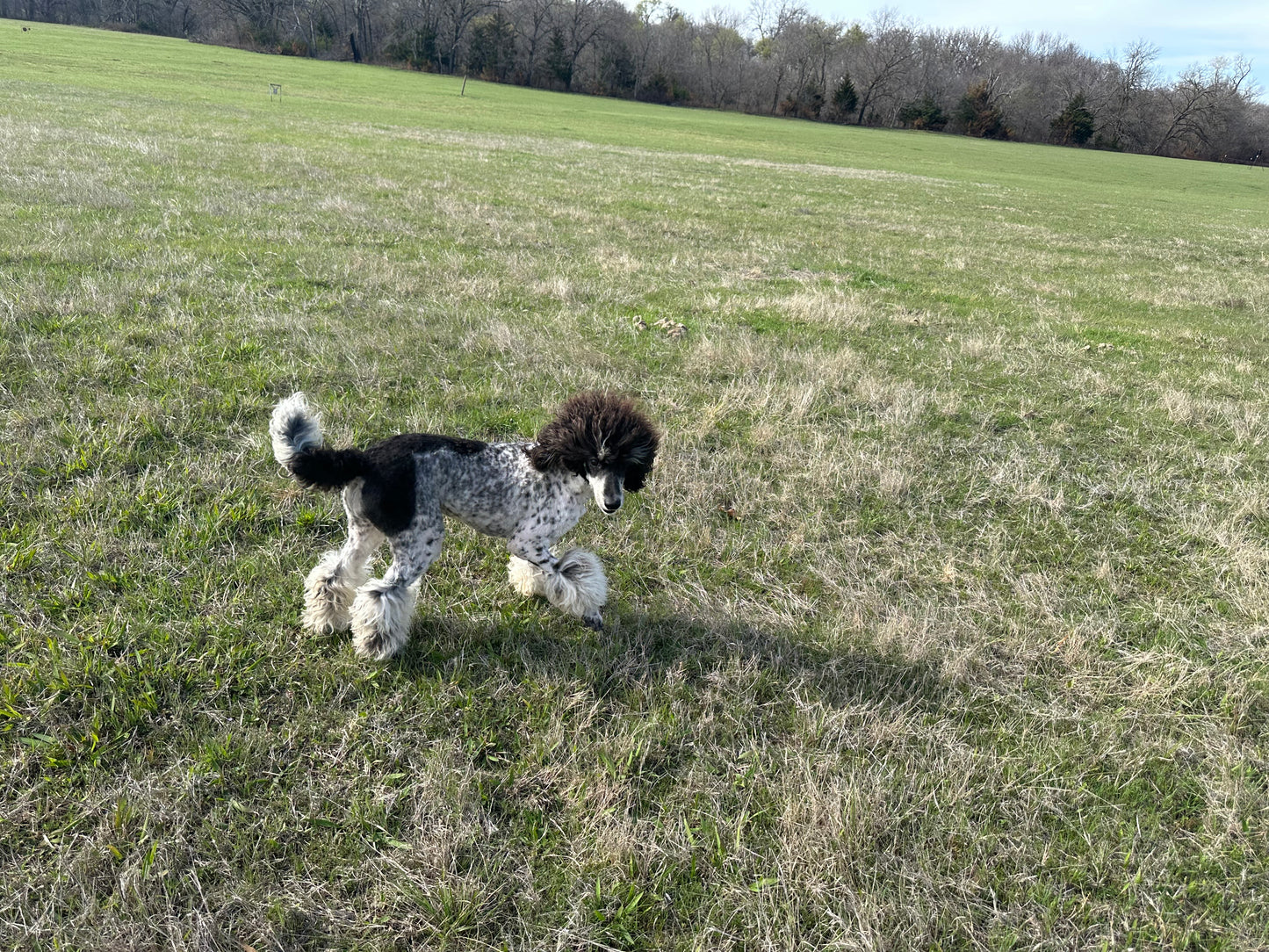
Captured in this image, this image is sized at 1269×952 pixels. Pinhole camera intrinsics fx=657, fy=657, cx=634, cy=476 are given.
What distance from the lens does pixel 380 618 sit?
144 inches

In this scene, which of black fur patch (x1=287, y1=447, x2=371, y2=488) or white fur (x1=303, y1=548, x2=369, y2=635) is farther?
white fur (x1=303, y1=548, x2=369, y2=635)

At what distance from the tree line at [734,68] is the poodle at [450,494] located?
104 m

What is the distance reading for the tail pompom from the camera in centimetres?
341

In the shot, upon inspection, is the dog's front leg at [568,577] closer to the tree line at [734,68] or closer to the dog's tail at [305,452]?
the dog's tail at [305,452]

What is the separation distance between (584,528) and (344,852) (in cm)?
276

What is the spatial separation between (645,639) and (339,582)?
1.86 m

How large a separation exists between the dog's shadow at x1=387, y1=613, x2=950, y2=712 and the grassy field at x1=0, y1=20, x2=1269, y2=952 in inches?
1.1

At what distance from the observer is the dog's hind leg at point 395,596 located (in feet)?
11.9

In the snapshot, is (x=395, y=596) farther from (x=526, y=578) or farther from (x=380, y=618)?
(x=526, y=578)

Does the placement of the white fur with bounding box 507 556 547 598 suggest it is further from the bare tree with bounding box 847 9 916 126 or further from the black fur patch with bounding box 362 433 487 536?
the bare tree with bounding box 847 9 916 126

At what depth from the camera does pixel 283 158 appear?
19.7m

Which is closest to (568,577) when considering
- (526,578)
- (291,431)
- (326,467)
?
(526,578)

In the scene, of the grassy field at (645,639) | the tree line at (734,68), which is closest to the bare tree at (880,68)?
the tree line at (734,68)

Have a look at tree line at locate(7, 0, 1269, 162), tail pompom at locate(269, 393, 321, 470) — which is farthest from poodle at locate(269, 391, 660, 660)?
tree line at locate(7, 0, 1269, 162)
